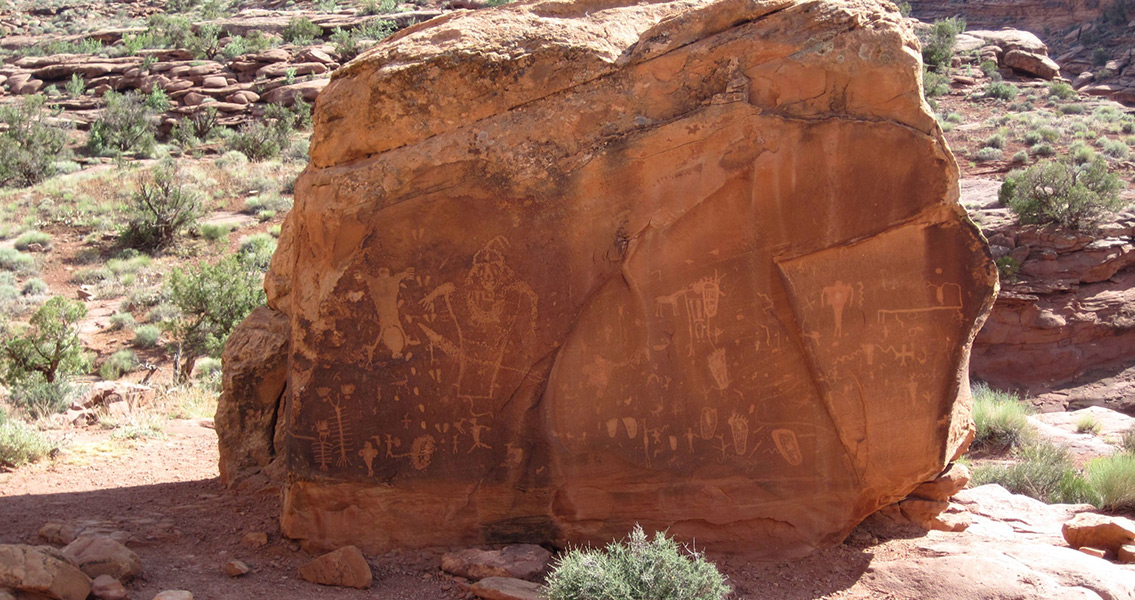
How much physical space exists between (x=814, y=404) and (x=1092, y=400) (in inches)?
441

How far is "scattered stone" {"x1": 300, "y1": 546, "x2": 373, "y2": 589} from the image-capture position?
175 inches

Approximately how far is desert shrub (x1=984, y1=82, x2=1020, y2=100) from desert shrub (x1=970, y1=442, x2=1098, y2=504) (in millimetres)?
21904

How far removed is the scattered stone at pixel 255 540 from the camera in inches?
196

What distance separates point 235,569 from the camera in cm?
451

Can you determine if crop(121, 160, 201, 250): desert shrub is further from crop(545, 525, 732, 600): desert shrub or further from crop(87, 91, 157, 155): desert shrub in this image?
crop(545, 525, 732, 600): desert shrub

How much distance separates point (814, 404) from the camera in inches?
185

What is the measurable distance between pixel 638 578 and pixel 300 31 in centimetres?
3435

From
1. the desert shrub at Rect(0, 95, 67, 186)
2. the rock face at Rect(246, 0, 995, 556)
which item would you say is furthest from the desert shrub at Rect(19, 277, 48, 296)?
the rock face at Rect(246, 0, 995, 556)

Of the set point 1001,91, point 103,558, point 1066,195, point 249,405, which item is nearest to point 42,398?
point 249,405

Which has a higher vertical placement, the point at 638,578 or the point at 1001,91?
the point at 1001,91

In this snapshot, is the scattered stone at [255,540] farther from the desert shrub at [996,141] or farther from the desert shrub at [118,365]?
the desert shrub at [996,141]

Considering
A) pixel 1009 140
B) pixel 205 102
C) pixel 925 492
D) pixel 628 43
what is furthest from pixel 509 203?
pixel 205 102

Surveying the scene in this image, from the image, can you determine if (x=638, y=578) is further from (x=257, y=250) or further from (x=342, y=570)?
(x=257, y=250)

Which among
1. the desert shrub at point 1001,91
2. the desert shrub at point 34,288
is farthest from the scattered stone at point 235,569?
the desert shrub at point 1001,91
